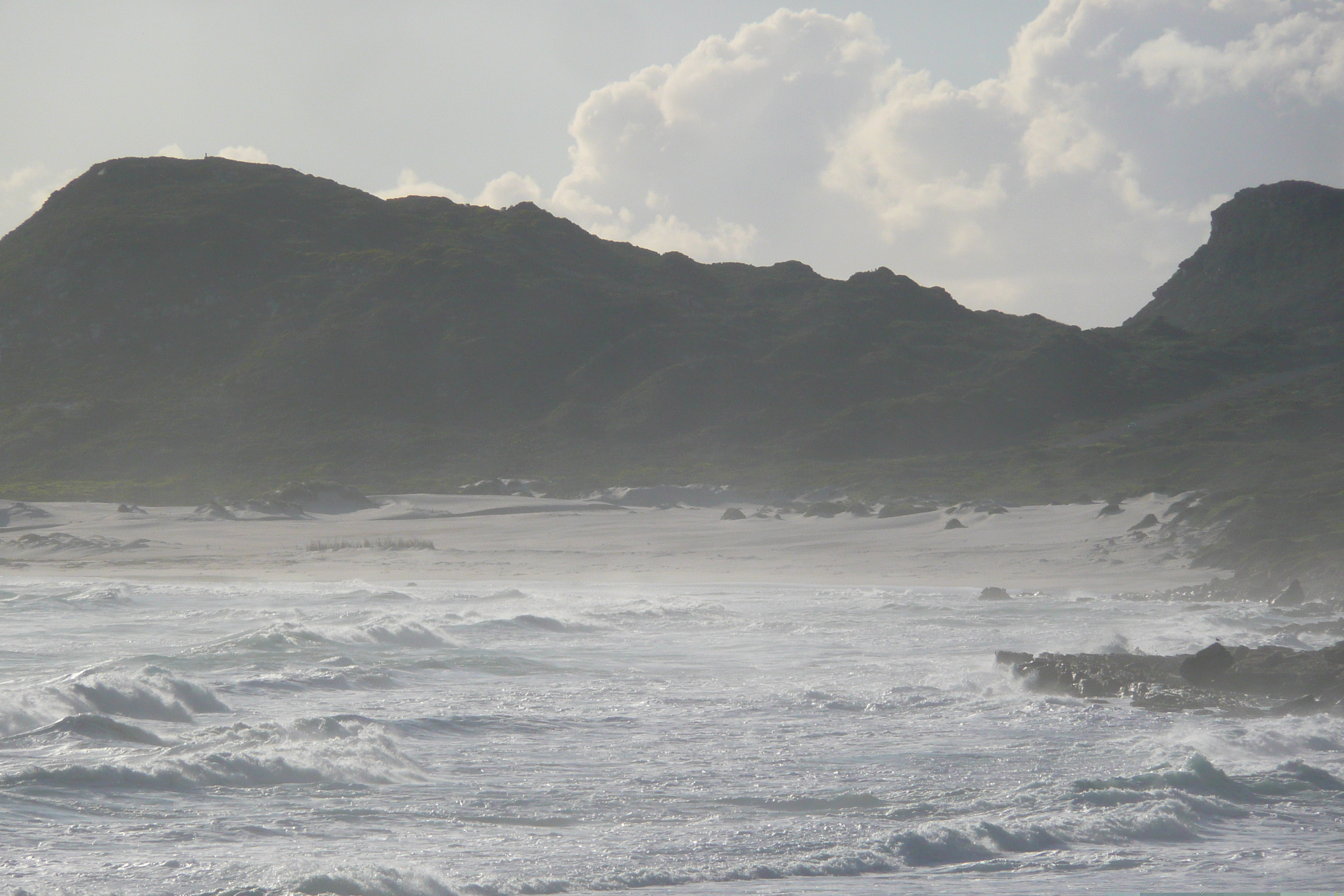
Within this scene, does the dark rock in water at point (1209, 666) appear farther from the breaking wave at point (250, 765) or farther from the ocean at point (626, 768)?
the breaking wave at point (250, 765)

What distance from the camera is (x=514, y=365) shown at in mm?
56906

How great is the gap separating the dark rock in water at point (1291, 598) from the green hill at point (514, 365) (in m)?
18.0

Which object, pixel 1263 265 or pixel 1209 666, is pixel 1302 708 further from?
pixel 1263 265

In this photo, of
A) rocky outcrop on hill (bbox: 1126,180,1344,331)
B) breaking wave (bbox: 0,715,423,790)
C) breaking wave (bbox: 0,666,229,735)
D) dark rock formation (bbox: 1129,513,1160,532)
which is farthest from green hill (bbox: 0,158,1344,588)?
breaking wave (bbox: 0,715,423,790)

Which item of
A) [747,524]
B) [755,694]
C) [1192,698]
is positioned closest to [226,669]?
[755,694]

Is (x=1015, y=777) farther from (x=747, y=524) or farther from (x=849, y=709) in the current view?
(x=747, y=524)

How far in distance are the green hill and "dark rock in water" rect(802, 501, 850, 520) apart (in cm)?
621

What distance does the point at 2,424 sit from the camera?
49031 mm

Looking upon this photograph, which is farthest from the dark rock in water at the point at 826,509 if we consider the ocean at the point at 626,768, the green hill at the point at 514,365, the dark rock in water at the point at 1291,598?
the ocean at the point at 626,768

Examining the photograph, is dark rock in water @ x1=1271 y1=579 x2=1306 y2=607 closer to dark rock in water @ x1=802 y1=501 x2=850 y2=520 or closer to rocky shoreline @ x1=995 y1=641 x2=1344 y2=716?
rocky shoreline @ x1=995 y1=641 x2=1344 y2=716

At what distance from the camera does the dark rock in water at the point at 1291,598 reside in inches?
581

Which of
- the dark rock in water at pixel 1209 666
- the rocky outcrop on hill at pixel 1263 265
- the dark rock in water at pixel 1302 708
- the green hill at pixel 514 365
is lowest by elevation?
the dark rock in water at pixel 1302 708

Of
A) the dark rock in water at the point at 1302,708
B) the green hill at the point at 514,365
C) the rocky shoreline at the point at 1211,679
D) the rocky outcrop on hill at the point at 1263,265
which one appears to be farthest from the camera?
the rocky outcrop on hill at the point at 1263,265

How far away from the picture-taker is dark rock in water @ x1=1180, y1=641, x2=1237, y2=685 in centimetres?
1002
